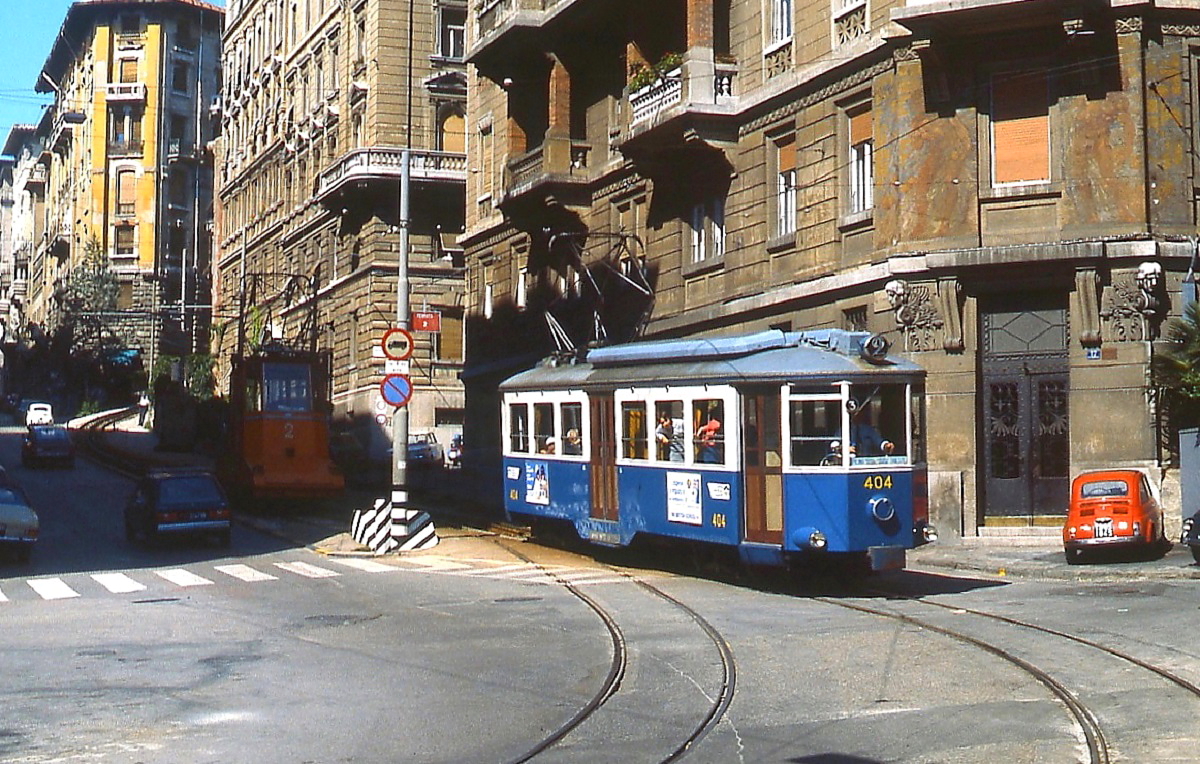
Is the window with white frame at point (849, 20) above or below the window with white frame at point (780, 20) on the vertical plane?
below

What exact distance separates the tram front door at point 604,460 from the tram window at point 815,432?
161 inches

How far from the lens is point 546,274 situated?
132 feet

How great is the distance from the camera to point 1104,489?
22.4m

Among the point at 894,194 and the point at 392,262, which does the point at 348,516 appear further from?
the point at 392,262

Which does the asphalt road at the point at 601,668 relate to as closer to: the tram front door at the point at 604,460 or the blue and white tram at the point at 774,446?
the blue and white tram at the point at 774,446

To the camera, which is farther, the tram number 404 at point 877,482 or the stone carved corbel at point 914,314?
the stone carved corbel at point 914,314

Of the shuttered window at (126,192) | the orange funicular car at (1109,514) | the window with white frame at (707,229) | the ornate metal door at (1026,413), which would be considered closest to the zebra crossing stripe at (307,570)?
the orange funicular car at (1109,514)

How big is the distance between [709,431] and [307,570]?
7193 mm

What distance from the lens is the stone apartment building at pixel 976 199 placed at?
24266 mm

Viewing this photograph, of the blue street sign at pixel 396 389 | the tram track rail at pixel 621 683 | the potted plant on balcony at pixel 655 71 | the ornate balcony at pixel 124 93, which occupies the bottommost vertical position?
the tram track rail at pixel 621 683

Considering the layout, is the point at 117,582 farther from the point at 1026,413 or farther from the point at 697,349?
the point at 1026,413

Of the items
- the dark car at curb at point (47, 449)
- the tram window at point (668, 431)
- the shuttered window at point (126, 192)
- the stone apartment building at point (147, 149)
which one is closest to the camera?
the tram window at point (668, 431)

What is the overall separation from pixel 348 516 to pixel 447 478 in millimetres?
9355

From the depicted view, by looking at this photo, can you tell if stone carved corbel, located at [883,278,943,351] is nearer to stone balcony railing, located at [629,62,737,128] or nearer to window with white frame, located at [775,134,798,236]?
window with white frame, located at [775,134,798,236]
